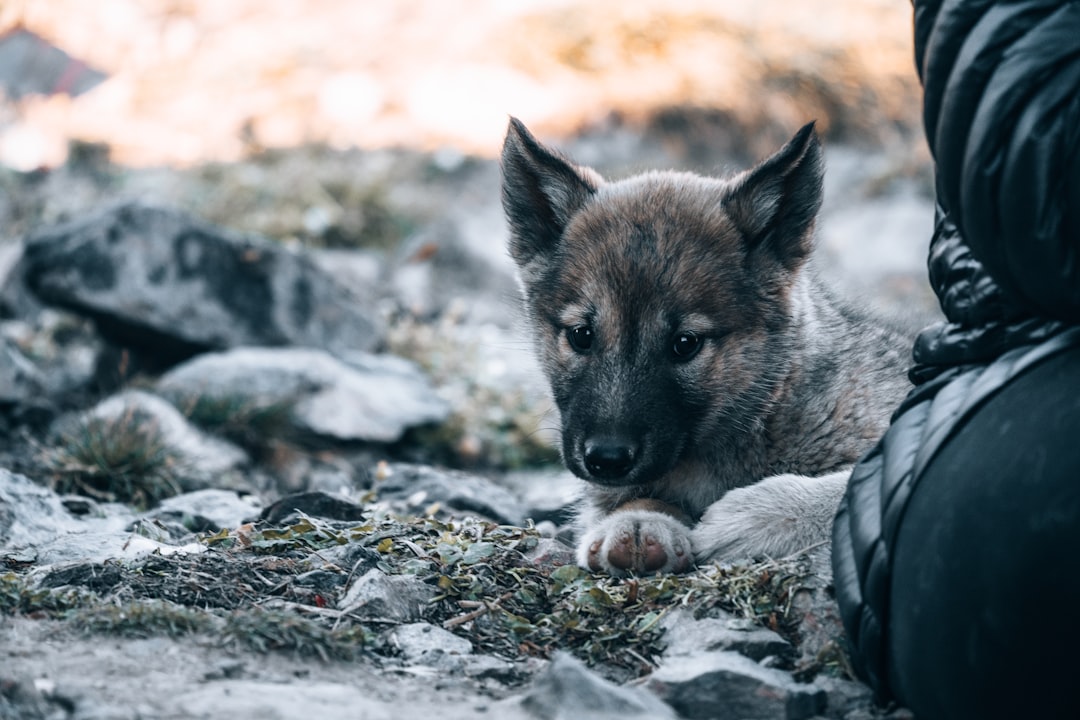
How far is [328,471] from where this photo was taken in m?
6.61

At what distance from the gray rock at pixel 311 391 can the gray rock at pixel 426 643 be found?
3779mm

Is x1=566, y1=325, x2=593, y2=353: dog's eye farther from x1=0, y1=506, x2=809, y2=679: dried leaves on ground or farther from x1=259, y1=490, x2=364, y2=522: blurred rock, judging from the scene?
x1=259, y1=490, x2=364, y2=522: blurred rock

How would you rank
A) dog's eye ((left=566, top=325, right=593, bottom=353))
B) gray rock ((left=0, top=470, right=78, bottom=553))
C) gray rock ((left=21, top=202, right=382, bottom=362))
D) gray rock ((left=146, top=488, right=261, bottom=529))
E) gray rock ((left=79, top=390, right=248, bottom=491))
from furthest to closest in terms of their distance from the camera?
gray rock ((left=21, top=202, right=382, bottom=362))
gray rock ((left=79, top=390, right=248, bottom=491))
gray rock ((left=146, top=488, right=261, bottom=529))
dog's eye ((left=566, top=325, right=593, bottom=353))
gray rock ((left=0, top=470, right=78, bottom=553))

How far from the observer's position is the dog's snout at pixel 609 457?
3.98 meters

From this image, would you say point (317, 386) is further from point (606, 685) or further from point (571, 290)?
point (606, 685)

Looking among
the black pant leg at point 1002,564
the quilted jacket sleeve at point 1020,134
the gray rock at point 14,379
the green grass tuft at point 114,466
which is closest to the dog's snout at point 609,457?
the black pant leg at point 1002,564

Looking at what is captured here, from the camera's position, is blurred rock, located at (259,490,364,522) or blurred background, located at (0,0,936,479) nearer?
blurred rock, located at (259,490,364,522)

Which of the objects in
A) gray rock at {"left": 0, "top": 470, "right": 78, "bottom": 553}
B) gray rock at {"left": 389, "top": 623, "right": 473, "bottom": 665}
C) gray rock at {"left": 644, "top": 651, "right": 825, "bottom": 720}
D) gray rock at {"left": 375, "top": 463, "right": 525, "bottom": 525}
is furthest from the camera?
gray rock at {"left": 375, "top": 463, "right": 525, "bottom": 525}

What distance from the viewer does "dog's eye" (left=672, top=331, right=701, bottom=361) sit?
14.1 ft

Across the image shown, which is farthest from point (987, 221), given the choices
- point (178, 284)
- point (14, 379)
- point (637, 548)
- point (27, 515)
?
point (178, 284)

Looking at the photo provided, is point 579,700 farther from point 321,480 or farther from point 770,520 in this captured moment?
point 321,480

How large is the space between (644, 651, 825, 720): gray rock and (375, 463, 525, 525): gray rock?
252cm

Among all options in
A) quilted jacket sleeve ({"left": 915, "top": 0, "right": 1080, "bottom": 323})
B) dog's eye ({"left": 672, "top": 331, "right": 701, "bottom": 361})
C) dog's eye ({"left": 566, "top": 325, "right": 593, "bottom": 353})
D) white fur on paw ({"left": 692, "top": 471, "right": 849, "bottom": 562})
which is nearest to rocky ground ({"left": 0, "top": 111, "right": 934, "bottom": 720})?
white fur on paw ({"left": 692, "top": 471, "right": 849, "bottom": 562})

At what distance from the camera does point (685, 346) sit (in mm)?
4301
